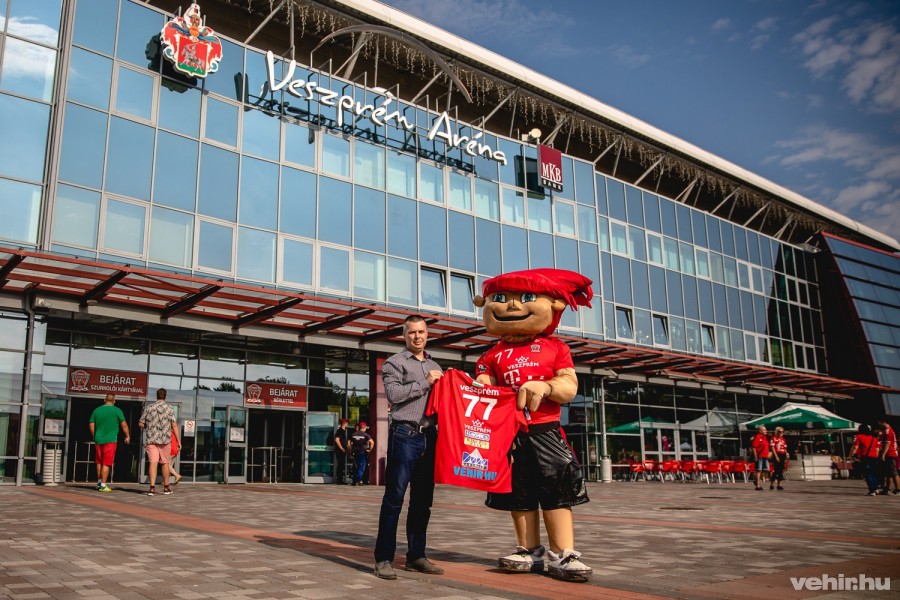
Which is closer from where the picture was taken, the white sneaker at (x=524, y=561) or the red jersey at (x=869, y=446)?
the white sneaker at (x=524, y=561)

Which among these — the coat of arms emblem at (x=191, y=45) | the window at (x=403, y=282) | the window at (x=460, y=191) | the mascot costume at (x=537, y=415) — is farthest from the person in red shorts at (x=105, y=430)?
the window at (x=460, y=191)

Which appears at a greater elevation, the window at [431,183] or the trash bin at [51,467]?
the window at [431,183]

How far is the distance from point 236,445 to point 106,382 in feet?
12.3

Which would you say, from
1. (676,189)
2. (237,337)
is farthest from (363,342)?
(676,189)

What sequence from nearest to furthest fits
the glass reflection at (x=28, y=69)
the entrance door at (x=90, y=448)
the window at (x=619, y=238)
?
the glass reflection at (x=28, y=69) → the entrance door at (x=90, y=448) → the window at (x=619, y=238)

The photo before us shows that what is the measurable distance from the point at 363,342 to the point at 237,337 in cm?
333

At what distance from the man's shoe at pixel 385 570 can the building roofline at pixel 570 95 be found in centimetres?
1935

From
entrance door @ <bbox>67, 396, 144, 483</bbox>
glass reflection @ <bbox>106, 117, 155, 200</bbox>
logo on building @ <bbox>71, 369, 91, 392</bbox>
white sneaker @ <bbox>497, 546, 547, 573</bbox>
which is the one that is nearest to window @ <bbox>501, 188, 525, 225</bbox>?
glass reflection @ <bbox>106, 117, 155, 200</bbox>

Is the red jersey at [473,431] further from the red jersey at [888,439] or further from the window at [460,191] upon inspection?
the window at [460,191]

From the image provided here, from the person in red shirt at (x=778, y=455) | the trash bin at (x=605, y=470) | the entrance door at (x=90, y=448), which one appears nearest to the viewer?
the entrance door at (x=90, y=448)

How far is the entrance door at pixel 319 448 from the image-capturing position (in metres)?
21.9

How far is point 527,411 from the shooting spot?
20.2 feet

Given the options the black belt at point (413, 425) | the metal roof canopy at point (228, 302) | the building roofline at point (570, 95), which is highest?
the building roofline at point (570, 95)

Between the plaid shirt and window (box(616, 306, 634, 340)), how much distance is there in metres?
19.0
